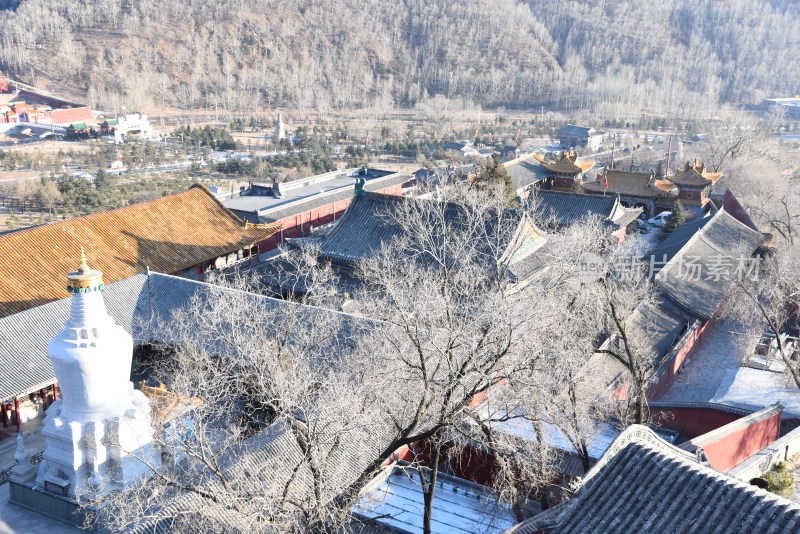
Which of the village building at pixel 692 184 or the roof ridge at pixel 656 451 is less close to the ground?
the roof ridge at pixel 656 451

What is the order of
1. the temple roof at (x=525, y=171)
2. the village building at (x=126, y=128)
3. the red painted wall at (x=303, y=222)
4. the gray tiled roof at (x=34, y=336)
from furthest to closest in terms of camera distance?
the village building at (x=126, y=128), the temple roof at (x=525, y=171), the red painted wall at (x=303, y=222), the gray tiled roof at (x=34, y=336)

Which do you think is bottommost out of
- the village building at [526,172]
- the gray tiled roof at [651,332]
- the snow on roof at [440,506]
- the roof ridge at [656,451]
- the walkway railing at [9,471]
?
the walkway railing at [9,471]

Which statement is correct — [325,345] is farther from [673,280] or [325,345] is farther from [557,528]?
[673,280]

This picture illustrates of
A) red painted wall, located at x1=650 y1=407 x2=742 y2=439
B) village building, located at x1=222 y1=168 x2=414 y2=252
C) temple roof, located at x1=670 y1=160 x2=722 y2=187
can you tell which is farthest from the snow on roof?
temple roof, located at x1=670 y1=160 x2=722 y2=187

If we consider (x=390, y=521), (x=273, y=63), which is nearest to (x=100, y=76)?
(x=273, y=63)

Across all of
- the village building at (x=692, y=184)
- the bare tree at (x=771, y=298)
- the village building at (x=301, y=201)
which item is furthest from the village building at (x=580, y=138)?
the bare tree at (x=771, y=298)

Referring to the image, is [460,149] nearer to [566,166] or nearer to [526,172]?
[526,172]

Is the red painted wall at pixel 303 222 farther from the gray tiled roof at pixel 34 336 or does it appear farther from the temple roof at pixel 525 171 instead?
the gray tiled roof at pixel 34 336
